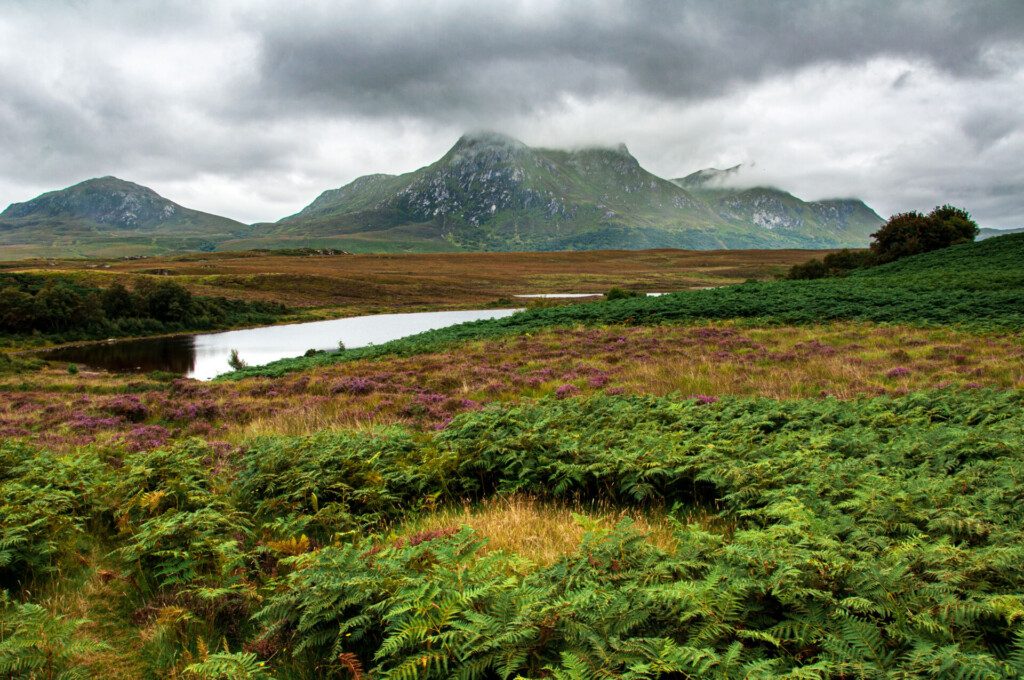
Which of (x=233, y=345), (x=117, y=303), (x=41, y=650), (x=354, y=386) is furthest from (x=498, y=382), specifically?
(x=117, y=303)

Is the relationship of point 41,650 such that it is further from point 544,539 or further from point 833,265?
point 833,265

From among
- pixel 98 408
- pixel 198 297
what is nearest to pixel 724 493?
pixel 98 408

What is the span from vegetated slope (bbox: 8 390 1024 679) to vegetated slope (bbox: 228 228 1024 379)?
19586 millimetres

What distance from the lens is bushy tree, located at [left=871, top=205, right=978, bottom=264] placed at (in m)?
63.8

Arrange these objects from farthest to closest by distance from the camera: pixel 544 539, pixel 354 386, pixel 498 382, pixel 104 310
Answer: pixel 104 310 → pixel 354 386 → pixel 498 382 → pixel 544 539

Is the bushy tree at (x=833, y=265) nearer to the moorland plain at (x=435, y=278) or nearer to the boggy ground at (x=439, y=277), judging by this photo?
the boggy ground at (x=439, y=277)

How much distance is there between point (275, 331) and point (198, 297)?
55.6 ft

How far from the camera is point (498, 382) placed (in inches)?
755

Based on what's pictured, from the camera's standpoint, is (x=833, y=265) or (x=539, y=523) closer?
(x=539, y=523)

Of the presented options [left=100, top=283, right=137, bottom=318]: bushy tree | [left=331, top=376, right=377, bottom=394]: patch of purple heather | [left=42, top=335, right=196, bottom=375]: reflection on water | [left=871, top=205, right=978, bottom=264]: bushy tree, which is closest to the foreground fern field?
[left=331, top=376, right=377, bottom=394]: patch of purple heather

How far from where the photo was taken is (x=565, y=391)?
16.7m

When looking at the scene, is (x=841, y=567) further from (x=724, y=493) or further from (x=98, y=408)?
(x=98, y=408)

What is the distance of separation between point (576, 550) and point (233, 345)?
51.5 meters

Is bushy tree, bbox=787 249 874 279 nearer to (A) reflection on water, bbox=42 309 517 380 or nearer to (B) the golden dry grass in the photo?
(A) reflection on water, bbox=42 309 517 380
